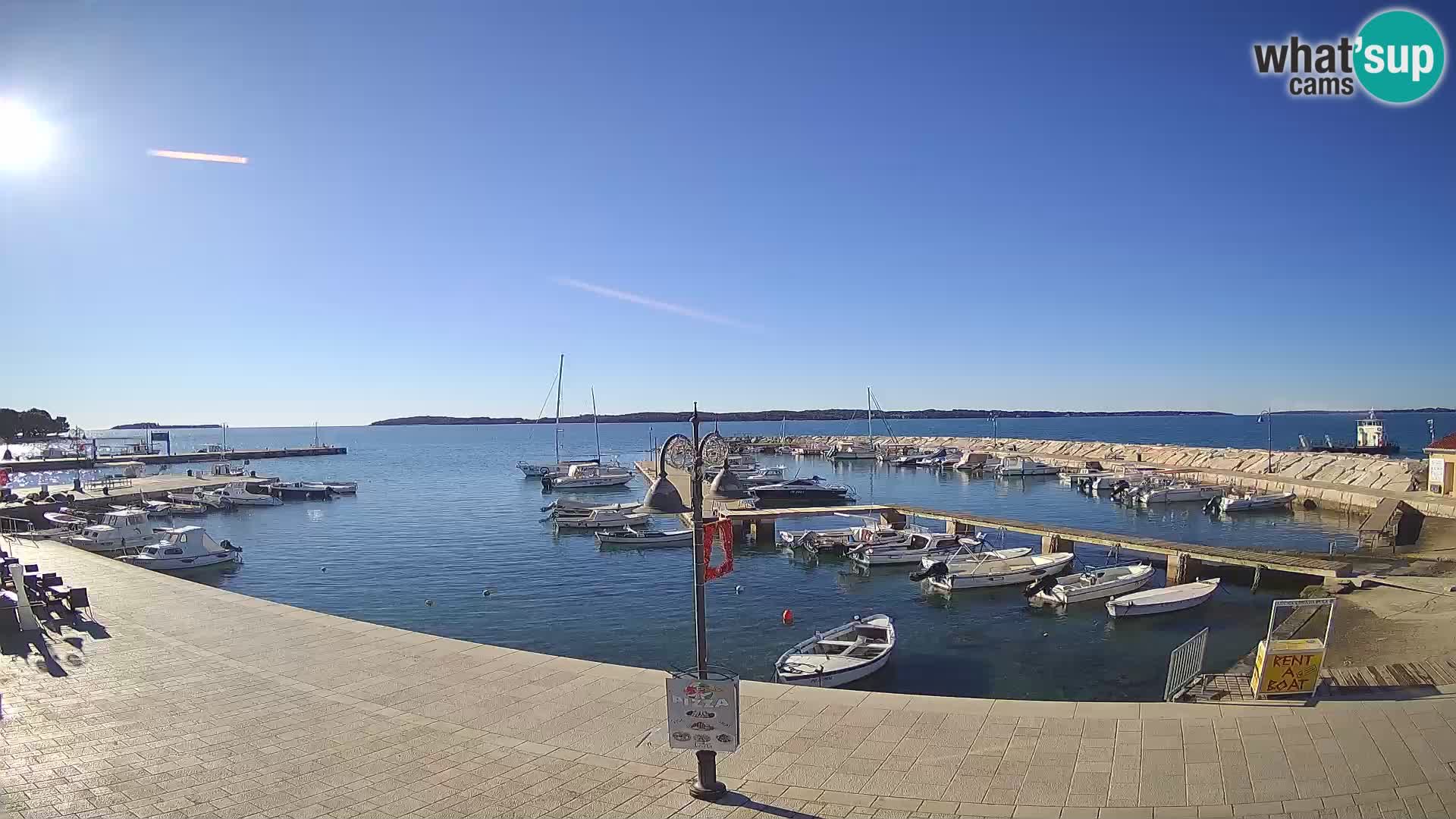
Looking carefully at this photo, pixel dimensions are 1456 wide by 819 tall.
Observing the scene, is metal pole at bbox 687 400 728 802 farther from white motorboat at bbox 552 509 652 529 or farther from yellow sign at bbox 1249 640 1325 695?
white motorboat at bbox 552 509 652 529

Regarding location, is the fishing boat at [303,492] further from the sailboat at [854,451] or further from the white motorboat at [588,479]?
the sailboat at [854,451]

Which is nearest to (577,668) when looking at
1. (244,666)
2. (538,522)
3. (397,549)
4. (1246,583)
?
(244,666)

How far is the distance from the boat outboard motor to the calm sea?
47 centimetres

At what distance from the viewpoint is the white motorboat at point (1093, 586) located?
2598 cm

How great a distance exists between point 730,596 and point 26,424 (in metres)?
165

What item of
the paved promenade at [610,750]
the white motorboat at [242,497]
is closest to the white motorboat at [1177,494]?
the paved promenade at [610,750]

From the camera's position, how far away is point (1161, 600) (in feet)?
81.7

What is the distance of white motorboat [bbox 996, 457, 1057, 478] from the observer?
77000 mm

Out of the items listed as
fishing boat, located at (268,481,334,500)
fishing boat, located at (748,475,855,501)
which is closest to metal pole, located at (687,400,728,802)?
fishing boat, located at (748,475,855,501)

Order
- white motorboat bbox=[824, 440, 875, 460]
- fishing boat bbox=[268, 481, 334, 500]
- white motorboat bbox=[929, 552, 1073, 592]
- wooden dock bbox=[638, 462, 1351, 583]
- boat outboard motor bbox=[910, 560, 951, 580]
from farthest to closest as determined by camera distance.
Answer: white motorboat bbox=[824, 440, 875, 460], fishing boat bbox=[268, 481, 334, 500], boat outboard motor bbox=[910, 560, 951, 580], white motorboat bbox=[929, 552, 1073, 592], wooden dock bbox=[638, 462, 1351, 583]

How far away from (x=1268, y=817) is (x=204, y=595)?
20.2 metres

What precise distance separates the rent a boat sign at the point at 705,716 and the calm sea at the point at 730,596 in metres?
11.4

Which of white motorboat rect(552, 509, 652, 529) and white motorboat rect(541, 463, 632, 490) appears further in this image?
white motorboat rect(541, 463, 632, 490)

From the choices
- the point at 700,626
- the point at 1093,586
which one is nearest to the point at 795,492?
the point at 1093,586
